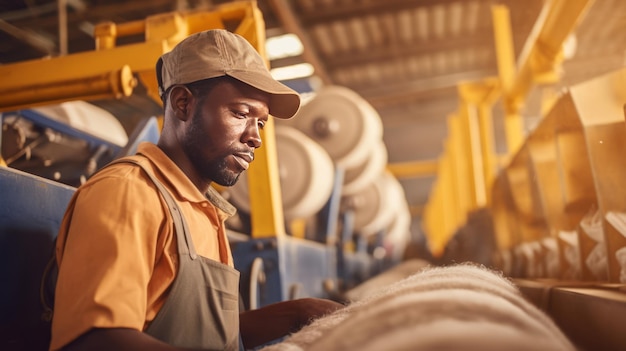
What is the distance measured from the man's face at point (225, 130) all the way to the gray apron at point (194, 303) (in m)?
0.13

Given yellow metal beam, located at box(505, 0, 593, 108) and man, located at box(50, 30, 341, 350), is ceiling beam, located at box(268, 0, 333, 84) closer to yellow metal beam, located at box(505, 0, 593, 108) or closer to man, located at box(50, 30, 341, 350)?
yellow metal beam, located at box(505, 0, 593, 108)

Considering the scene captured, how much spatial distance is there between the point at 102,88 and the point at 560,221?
182 cm

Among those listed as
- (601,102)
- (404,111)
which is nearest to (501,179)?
(601,102)

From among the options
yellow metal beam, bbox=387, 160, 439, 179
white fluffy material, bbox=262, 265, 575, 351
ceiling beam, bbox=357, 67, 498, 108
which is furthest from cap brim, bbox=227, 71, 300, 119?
yellow metal beam, bbox=387, 160, 439, 179

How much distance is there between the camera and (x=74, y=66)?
2043mm

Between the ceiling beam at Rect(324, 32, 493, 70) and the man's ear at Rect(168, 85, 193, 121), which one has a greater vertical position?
the ceiling beam at Rect(324, 32, 493, 70)

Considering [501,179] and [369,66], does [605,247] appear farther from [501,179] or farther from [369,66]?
[369,66]

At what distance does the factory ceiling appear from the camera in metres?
6.07

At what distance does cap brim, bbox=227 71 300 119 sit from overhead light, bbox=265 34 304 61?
625 centimetres

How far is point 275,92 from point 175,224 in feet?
1.13

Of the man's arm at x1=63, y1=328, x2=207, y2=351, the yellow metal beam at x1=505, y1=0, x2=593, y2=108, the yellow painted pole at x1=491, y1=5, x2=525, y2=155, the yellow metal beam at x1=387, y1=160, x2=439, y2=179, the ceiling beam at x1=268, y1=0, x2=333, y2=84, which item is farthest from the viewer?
the yellow metal beam at x1=387, y1=160, x2=439, y2=179

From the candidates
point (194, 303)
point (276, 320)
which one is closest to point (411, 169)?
point (276, 320)

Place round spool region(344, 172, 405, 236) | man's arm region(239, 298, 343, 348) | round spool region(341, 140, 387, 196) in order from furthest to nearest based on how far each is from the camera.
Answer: round spool region(344, 172, 405, 236) < round spool region(341, 140, 387, 196) < man's arm region(239, 298, 343, 348)

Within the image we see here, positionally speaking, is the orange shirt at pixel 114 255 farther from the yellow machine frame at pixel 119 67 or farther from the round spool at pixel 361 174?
the round spool at pixel 361 174
